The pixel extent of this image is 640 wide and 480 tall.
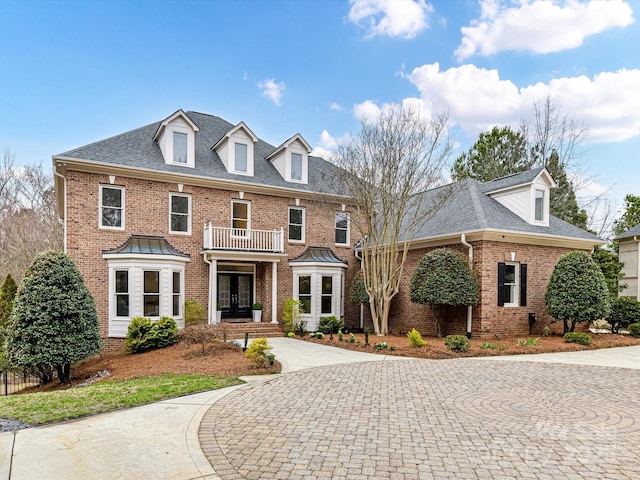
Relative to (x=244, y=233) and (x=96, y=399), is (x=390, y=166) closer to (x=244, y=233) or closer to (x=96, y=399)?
(x=244, y=233)

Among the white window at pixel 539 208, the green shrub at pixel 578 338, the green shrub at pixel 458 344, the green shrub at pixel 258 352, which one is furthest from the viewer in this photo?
the white window at pixel 539 208

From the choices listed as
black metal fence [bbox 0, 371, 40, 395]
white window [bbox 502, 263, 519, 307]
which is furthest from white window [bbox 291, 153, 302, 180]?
black metal fence [bbox 0, 371, 40, 395]

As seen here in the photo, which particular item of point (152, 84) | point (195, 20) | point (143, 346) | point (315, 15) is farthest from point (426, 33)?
point (143, 346)

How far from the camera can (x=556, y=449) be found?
15.3 feet

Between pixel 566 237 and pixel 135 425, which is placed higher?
pixel 566 237

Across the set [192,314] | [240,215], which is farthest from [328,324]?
[240,215]

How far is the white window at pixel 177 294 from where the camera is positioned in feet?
51.3

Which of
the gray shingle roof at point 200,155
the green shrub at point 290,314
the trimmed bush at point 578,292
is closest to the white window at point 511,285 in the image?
the trimmed bush at point 578,292

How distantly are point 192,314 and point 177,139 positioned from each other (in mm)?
6786

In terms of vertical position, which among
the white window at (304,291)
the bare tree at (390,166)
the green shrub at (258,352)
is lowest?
the green shrub at (258,352)

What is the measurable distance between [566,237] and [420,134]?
6972mm

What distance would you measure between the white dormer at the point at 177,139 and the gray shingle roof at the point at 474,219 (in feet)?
31.0

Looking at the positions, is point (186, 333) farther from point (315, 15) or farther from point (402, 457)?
point (315, 15)

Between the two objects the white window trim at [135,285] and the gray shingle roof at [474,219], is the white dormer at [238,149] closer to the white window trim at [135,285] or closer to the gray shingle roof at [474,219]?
the white window trim at [135,285]
